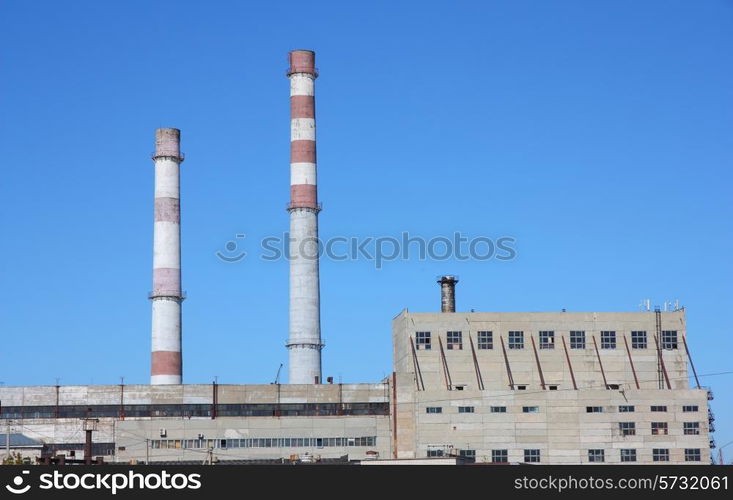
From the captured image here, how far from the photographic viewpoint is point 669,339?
105312mm

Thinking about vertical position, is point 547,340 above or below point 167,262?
below

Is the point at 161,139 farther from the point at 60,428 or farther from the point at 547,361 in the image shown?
the point at 547,361

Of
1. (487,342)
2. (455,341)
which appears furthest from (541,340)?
(455,341)

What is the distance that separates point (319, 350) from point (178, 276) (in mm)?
13888

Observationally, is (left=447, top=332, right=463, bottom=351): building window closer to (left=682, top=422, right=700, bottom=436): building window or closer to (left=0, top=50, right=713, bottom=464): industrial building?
(left=0, top=50, right=713, bottom=464): industrial building

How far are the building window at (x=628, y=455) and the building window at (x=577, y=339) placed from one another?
9955mm
